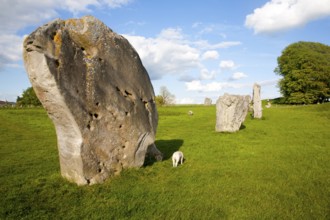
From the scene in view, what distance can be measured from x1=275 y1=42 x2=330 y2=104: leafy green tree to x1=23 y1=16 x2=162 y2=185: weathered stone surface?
64.5 metres

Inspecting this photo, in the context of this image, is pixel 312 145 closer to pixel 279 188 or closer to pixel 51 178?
pixel 279 188

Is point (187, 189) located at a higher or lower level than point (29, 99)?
lower

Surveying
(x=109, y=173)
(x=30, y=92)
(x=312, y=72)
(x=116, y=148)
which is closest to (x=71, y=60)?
(x=116, y=148)

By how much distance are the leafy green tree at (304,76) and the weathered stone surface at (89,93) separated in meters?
64.5

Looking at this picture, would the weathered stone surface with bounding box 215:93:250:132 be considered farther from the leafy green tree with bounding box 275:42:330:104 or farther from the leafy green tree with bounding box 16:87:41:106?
the leafy green tree with bounding box 16:87:41:106

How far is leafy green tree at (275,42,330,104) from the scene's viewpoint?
6619 centimetres

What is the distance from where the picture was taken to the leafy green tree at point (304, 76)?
6619 cm

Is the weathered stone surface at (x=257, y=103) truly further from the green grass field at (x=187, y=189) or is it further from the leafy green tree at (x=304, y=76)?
the leafy green tree at (x=304, y=76)

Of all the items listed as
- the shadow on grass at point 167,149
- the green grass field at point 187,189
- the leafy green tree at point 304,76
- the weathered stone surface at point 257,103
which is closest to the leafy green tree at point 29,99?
the leafy green tree at point 304,76

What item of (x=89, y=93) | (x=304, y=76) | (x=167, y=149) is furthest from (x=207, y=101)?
(x=89, y=93)

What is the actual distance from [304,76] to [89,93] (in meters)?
68.7

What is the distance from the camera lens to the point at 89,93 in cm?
970

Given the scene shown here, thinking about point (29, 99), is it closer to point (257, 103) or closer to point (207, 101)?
point (207, 101)

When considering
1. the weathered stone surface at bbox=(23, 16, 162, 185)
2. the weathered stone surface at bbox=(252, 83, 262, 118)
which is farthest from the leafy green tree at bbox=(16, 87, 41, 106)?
the weathered stone surface at bbox=(23, 16, 162, 185)
